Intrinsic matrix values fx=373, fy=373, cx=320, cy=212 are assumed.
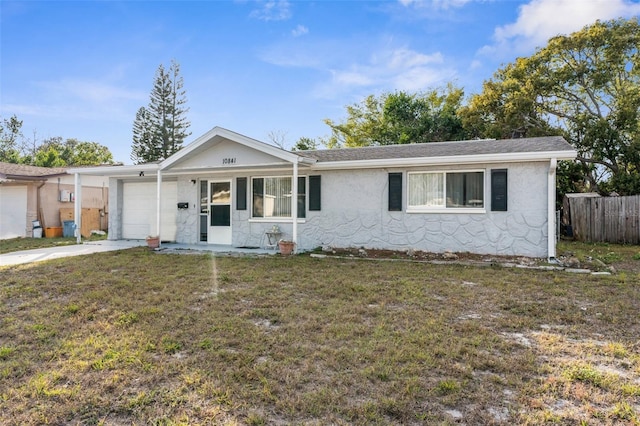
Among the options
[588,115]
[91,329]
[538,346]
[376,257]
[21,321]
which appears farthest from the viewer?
[588,115]

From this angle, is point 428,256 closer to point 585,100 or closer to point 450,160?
point 450,160

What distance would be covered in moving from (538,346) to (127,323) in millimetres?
4394

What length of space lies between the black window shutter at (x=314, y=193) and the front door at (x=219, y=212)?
2.65 metres

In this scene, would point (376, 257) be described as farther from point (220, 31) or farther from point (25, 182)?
point (25, 182)

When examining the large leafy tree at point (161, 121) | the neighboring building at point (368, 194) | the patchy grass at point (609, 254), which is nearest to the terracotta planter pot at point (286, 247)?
the neighboring building at point (368, 194)

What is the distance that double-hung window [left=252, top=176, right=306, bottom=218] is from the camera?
1059cm

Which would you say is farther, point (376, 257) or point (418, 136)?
point (418, 136)

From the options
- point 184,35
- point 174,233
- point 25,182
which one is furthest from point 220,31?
point 25,182

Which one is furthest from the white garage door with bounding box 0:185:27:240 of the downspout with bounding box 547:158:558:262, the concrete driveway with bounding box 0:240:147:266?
the downspout with bounding box 547:158:558:262

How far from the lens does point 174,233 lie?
12133mm

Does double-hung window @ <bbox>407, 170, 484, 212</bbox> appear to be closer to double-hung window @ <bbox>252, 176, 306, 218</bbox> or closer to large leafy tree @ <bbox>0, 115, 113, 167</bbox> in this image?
double-hung window @ <bbox>252, 176, 306, 218</bbox>

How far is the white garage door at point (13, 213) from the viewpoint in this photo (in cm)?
1496

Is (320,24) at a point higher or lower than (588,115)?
higher

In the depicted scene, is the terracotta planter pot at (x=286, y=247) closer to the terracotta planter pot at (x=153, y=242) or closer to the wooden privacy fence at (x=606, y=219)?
the terracotta planter pot at (x=153, y=242)
